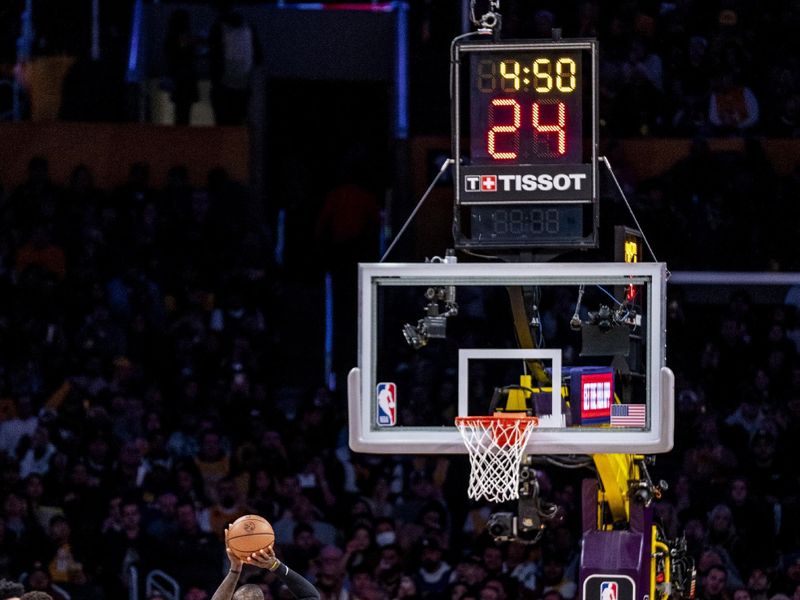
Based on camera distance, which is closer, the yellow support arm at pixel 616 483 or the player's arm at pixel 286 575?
the player's arm at pixel 286 575

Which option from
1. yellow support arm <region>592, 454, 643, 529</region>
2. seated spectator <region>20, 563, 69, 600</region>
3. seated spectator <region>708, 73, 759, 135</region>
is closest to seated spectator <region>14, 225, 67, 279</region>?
seated spectator <region>20, 563, 69, 600</region>

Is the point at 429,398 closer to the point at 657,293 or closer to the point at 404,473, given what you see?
the point at 404,473

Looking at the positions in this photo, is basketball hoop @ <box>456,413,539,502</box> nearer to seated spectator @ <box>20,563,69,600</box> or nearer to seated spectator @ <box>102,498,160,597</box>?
seated spectator @ <box>102,498,160,597</box>

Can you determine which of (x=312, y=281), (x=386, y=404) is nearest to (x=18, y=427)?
(x=312, y=281)

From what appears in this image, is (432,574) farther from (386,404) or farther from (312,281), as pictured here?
(312,281)

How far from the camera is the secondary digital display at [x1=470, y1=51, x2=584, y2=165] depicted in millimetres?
10820

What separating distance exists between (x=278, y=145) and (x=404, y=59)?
1839 mm

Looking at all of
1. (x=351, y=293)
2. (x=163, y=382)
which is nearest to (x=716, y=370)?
(x=351, y=293)

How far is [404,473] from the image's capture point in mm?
16672

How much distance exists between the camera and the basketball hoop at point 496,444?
10.7 m

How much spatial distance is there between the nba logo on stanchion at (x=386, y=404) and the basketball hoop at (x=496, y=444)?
38cm

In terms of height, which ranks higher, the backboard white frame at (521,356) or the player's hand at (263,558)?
the backboard white frame at (521,356)

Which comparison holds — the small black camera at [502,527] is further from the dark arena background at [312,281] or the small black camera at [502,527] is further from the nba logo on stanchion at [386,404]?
the dark arena background at [312,281]

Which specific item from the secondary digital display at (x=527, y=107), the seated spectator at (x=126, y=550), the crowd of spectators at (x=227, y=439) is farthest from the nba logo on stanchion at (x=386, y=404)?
the seated spectator at (x=126, y=550)
